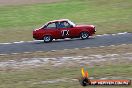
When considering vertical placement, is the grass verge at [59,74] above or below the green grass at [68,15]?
below

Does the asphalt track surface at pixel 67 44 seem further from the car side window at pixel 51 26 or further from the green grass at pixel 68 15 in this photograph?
the green grass at pixel 68 15

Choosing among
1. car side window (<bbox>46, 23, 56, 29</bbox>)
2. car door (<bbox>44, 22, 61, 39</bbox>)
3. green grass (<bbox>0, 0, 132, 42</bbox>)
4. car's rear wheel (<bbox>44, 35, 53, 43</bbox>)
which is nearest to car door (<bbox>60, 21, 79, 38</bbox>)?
car door (<bbox>44, 22, 61, 39</bbox>)

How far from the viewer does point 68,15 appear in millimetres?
40188

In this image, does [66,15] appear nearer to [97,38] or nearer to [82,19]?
[82,19]

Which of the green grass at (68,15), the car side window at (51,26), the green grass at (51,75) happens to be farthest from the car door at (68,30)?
the green grass at (51,75)

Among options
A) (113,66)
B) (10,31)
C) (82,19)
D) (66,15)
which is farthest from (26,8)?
(113,66)

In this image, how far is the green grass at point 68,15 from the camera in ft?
100

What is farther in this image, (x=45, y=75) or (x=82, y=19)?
(x=82, y=19)

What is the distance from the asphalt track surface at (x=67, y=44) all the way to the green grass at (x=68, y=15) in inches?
87.4

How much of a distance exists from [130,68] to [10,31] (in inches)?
679

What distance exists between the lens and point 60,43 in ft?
82.9

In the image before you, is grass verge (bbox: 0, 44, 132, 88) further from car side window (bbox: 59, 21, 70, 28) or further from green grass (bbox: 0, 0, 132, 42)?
green grass (bbox: 0, 0, 132, 42)

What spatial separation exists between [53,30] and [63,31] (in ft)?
2.38

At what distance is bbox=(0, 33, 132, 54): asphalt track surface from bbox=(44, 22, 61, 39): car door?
43cm
